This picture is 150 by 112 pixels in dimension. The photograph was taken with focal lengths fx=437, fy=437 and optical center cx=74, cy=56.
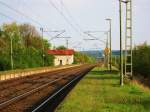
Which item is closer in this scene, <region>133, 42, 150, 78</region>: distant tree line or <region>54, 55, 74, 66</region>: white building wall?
<region>133, 42, 150, 78</region>: distant tree line

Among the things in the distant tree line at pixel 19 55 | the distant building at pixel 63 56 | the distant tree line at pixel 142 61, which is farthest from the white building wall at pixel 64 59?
the distant tree line at pixel 142 61

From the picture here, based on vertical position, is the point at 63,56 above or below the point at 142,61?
above

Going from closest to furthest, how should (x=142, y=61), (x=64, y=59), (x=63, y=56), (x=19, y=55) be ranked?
1. (x=142, y=61)
2. (x=19, y=55)
3. (x=63, y=56)
4. (x=64, y=59)

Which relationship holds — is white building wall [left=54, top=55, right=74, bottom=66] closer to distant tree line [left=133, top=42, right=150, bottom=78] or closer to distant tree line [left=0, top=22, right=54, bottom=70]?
distant tree line [left=0, top=22, right=54, bottom=70]

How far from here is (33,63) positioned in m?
83.4

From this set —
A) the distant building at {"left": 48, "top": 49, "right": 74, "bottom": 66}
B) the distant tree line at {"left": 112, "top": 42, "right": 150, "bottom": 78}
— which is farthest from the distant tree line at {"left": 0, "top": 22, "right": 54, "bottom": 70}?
the distant building at {"left": 48, "top": 49, "right": 74, "bottom": 66}

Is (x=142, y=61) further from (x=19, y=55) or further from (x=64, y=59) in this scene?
(x=64, y=59)

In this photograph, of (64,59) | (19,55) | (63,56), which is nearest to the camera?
(19,55)

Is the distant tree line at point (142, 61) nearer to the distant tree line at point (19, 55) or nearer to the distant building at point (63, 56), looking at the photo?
the distant tree line at point (19, 55)

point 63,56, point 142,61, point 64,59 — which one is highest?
point 63,56

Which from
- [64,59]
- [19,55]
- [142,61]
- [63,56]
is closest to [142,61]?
[142,61]

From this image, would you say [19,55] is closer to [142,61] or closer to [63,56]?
[142,61]

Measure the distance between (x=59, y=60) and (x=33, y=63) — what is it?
70855mm

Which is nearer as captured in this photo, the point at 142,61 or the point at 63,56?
the point at 142,61
